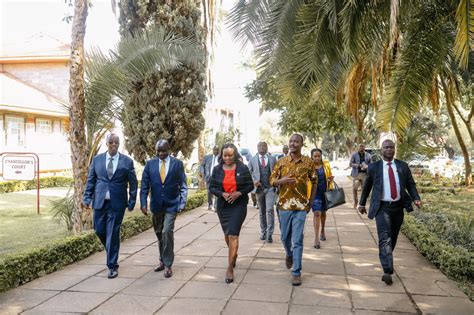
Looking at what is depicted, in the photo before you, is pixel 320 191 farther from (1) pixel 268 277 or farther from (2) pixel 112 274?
(2) pixel 112 274

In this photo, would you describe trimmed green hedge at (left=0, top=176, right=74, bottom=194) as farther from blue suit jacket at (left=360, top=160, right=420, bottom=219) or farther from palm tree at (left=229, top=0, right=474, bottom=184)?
blue suit jacket at (left=360, top=160, right=420, bottom=219)

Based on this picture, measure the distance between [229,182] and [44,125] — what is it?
68.3 feet

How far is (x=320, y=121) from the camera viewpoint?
62.1ft

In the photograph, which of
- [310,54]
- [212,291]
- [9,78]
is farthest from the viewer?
[9,78]

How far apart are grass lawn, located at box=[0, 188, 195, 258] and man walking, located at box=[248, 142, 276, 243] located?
362cm

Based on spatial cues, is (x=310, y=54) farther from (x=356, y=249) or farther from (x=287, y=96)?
(x=356, y=249)

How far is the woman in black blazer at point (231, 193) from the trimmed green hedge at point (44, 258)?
2.42 m

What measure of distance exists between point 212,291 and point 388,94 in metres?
3.30

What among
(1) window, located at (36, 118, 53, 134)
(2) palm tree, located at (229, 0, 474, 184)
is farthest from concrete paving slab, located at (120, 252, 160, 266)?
(1) window, located at (36, 118, 53, 134)

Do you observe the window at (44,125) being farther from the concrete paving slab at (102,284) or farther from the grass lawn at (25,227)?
the concrete paving slab at (102,284)

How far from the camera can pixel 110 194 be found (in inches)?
235

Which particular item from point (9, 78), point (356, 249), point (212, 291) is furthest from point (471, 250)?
point (9, 78)

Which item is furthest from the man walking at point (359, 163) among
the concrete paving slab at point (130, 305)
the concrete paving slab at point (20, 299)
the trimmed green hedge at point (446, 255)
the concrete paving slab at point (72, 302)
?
the concrete paving slab at point (20, 299)

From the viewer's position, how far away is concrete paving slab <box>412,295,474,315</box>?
4.59 m
